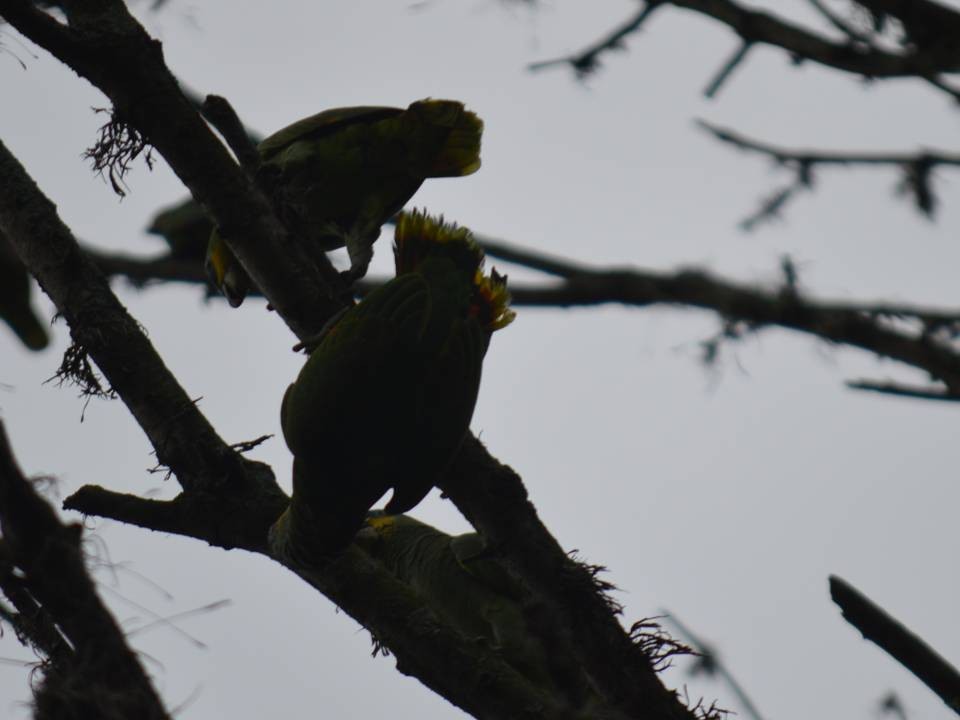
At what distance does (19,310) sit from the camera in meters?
2.50

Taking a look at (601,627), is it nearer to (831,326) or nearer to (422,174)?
(831,326)

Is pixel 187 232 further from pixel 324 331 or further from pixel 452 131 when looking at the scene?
pixel 324 331

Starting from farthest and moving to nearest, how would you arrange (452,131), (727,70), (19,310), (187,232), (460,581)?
1. (187,232)
2. (452,131)
3. (460,581)
4. (727,70)
5. (19,310)

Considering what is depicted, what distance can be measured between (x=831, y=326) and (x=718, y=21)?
1463 mm

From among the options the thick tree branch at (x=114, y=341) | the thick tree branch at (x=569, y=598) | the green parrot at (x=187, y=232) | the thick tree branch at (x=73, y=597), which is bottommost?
the thick tree branch at (x=73, y=597)

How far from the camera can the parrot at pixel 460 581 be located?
5160mm

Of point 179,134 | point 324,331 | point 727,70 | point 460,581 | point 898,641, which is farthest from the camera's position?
point 460,581

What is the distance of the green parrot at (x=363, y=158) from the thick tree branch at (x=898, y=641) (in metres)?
4.21

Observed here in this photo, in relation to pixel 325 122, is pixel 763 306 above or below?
below

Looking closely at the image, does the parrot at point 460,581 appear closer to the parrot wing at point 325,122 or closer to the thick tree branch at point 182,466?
the thick tree branch at point 182,466

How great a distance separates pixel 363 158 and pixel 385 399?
235cm

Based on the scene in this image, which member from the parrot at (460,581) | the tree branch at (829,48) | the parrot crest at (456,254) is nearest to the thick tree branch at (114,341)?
the parrot crest at (456,254)

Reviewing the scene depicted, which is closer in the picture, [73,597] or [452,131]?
[73,597]

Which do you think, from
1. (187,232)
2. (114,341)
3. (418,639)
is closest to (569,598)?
(418,639)
